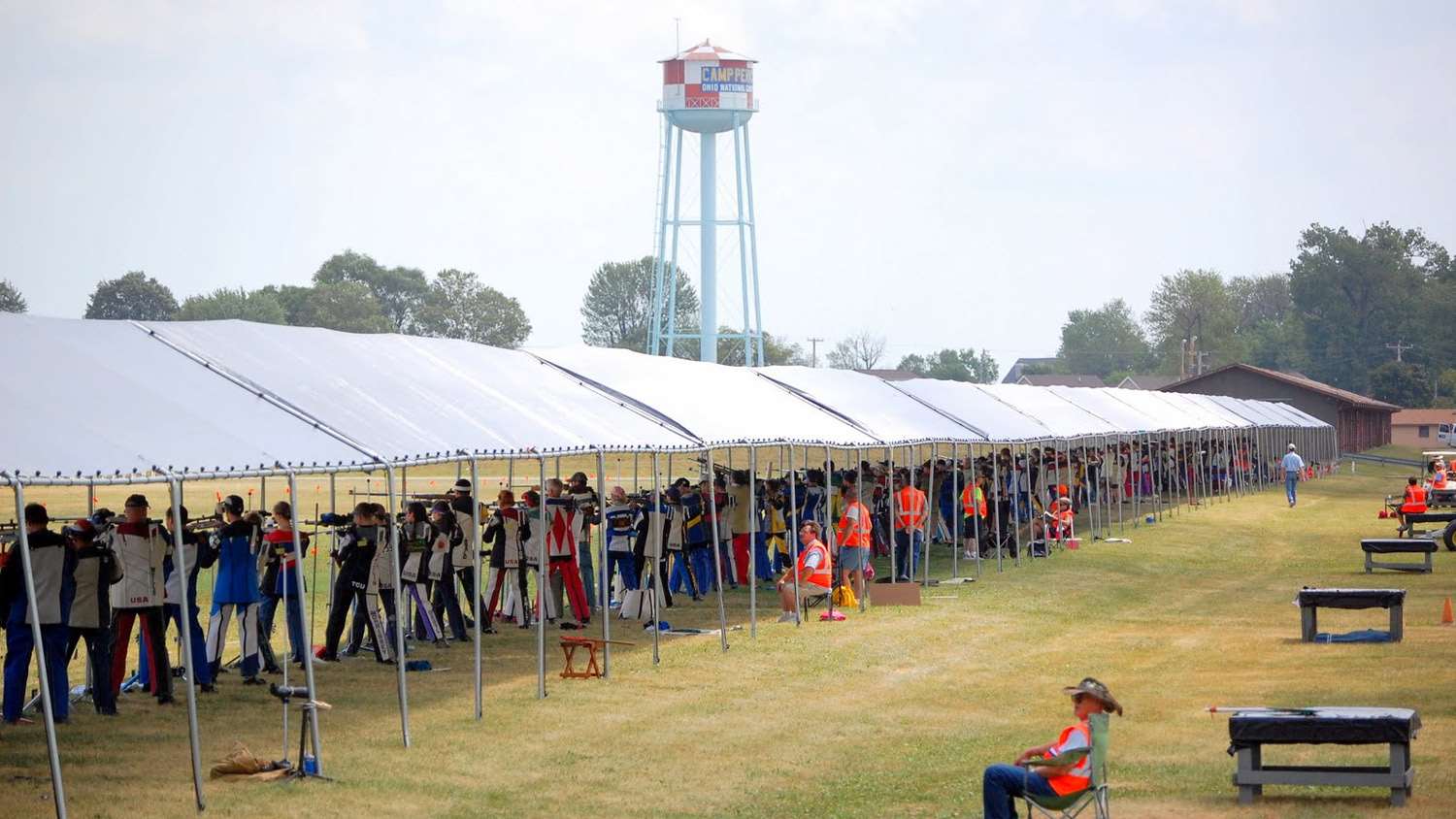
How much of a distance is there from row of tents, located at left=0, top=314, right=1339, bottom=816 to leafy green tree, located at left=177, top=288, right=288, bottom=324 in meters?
85.6

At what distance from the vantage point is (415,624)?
1938 cm

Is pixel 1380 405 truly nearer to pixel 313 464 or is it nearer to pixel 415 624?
pixel 415 624

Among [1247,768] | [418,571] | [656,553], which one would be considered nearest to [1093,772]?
[1247,768]

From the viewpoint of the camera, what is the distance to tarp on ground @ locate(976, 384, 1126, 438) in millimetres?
36438

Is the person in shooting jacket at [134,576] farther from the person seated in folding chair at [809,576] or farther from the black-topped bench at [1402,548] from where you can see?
the black-topped bench at [1402,548]

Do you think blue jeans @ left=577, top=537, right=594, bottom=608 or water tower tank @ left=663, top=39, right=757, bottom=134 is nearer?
blue jeans @ left=577, top=537, right=594, bottom=608

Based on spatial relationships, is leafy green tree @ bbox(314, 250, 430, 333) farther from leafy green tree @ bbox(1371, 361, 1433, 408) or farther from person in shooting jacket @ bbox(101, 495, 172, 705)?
person in shooting jacket @ bbox(101, 495, 172, 705)

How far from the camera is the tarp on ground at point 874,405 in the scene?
26.6m

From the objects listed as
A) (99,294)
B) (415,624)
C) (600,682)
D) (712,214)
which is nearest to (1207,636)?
(600,682)

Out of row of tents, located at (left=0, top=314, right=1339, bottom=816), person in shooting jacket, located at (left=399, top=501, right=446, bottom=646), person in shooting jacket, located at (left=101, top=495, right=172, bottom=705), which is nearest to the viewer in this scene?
row of tents, located at (left=0, top=314, right=1339, bottom=816)

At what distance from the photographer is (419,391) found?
54.0ft

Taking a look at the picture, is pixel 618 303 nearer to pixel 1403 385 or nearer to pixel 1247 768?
pixel 1403 385

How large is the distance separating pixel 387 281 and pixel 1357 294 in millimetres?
68337

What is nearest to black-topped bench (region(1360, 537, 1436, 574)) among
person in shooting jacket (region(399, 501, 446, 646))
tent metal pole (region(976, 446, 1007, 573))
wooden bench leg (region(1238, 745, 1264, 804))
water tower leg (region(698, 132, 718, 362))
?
tent metal pole (region(976, 446, 1007, 573))
